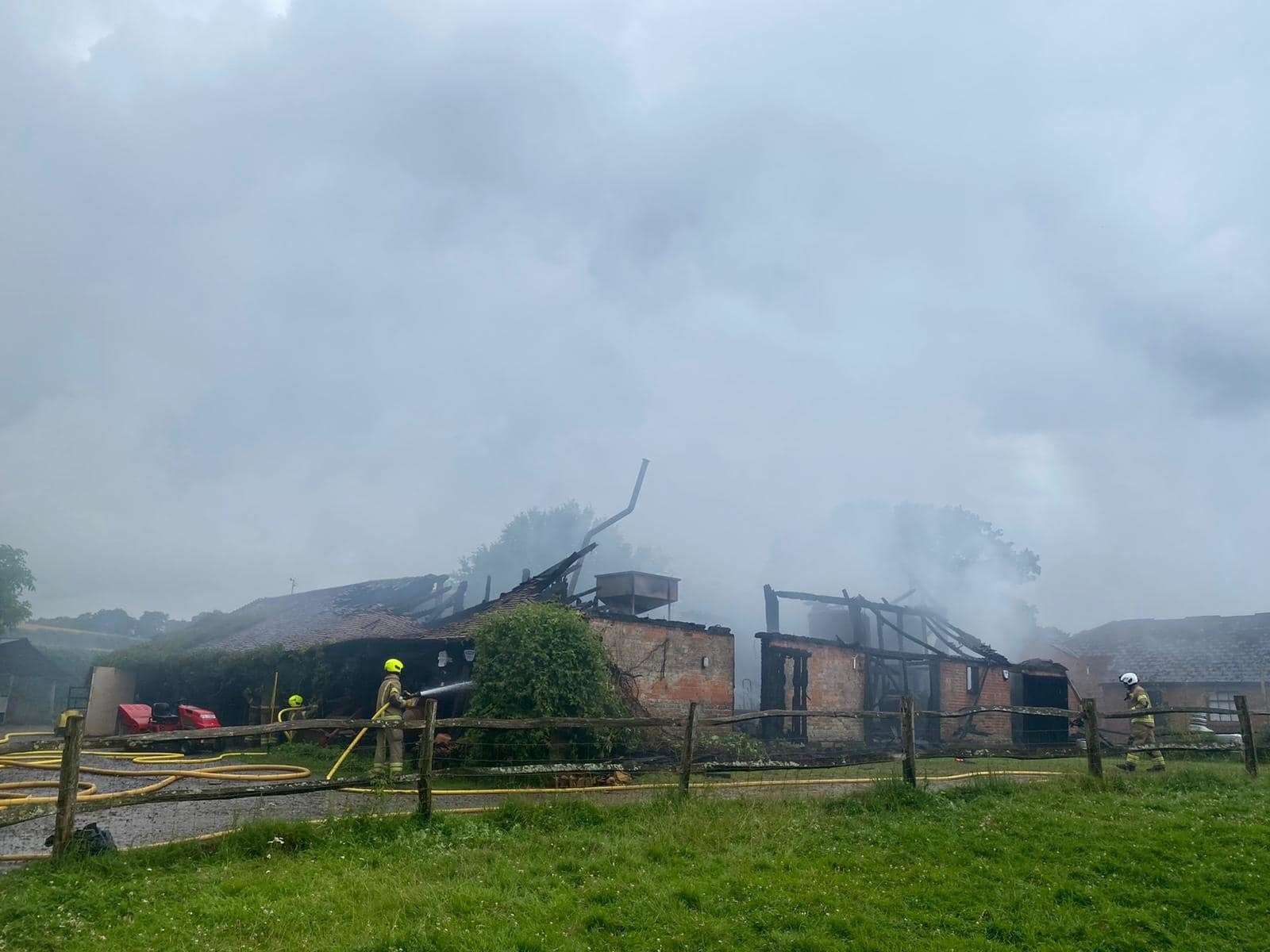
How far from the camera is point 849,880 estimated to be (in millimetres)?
6734

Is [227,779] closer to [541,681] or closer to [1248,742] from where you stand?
[541,681]

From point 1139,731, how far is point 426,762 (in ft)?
34.5

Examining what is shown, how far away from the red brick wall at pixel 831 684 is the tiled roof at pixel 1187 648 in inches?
767

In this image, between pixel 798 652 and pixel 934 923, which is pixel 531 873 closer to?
pixel 934 923

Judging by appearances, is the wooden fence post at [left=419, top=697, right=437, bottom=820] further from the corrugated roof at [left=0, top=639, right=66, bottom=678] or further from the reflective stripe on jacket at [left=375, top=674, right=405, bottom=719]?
the corrugated roof at [left=0, top=639, right=66, bottom=678]

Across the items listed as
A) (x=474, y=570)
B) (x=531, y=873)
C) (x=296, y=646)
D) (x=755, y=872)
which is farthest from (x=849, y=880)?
(x=474, y=570)

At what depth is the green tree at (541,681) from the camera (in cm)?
1285

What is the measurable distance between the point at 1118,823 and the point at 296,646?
63.7 feet

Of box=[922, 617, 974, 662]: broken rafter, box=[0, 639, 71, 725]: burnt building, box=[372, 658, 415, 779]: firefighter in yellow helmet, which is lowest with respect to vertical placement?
box=[0, 639, 71, 725]: burnt building

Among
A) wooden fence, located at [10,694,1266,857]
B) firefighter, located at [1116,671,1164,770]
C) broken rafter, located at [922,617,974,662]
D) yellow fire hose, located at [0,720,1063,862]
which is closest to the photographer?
wooden fence, located at [10,694,1266,857]

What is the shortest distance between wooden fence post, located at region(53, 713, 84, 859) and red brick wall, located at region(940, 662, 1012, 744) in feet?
70.9

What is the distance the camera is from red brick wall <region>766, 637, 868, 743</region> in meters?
22.0

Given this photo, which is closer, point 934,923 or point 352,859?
point 934,923

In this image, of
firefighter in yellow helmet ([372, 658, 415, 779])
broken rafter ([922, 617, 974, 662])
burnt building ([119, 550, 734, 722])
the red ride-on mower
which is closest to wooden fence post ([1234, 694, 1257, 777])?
burnt building ([119, 550, 734, 722])
